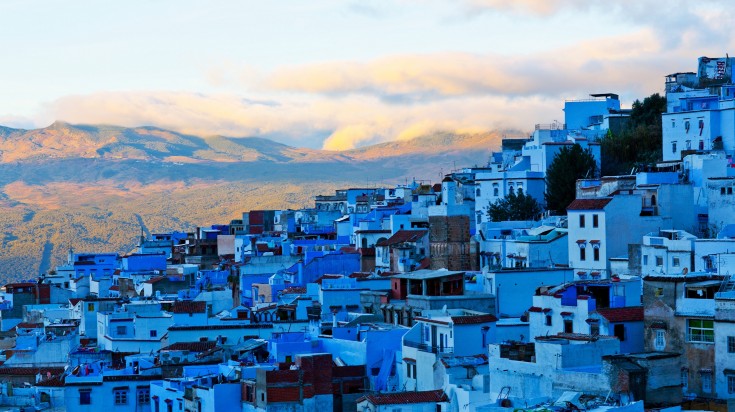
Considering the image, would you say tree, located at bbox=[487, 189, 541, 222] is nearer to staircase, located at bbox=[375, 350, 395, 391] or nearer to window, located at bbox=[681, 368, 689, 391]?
staircase, located at bbox=[375, 350, 395, 391]

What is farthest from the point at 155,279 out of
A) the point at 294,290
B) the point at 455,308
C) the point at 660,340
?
the point at 660,340

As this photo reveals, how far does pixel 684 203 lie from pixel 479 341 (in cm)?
1376

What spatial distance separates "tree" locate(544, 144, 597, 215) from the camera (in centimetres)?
5498

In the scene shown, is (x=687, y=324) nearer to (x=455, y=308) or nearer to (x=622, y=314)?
(x=622, y=314)

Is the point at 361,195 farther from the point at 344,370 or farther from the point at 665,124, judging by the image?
the point at 344,370

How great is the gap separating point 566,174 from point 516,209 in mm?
2456

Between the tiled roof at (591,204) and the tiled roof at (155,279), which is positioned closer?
the tiled roof at (591,204)

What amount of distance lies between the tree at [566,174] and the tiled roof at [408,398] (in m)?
22.6

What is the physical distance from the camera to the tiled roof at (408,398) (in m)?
32.8

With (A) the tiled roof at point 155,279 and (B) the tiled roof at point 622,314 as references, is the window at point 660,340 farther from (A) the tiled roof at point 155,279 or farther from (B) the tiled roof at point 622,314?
(A) the tiled roof at point 155,279

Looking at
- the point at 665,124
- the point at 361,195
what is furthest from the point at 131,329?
the point at 361,195

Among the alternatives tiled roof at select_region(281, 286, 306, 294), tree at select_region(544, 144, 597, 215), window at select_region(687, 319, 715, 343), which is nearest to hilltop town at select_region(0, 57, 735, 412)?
window at select_region(687, 319, 715, 343)

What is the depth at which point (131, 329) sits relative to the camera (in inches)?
1884

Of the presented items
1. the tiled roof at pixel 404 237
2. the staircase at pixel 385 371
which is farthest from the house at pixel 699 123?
the staircase at pixel 385 371
